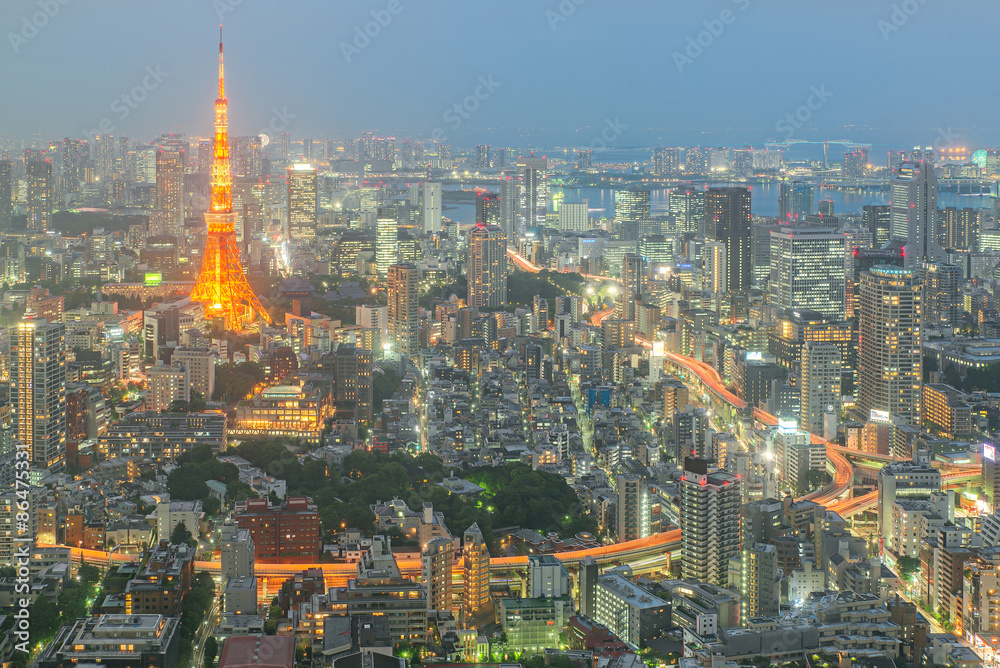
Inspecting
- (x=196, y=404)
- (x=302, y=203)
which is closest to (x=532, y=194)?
(x=302, y=203)

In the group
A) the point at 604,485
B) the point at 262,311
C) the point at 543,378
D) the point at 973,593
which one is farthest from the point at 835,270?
the point at 973,593

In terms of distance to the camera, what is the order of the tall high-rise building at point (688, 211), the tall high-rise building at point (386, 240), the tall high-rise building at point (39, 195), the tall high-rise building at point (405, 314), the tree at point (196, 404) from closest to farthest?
the tree at point (196, 404) < the tall high-rise building at point (405, 314) < the tall high-rise building at point (39, 195) < the tall high-rise building at point (386, 240) < the tall high-rise building at point (688, 211)

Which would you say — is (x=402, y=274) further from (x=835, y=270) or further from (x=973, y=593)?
(x=973, y=593)

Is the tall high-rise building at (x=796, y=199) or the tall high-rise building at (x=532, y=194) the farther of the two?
the tall high-rise building at (x=532, y=194)

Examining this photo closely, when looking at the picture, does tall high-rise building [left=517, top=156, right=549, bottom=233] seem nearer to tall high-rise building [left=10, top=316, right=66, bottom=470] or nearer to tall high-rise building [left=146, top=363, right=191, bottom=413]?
tall high-rise building [left=146, top=363, right=191, bottom=413]

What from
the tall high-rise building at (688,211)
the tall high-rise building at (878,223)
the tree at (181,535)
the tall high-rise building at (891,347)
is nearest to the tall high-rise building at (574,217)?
the tall high-rise building at (688,211)

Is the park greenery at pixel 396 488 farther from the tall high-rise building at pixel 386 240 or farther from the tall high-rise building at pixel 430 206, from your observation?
the tall high-rise building at pixel 430 206
